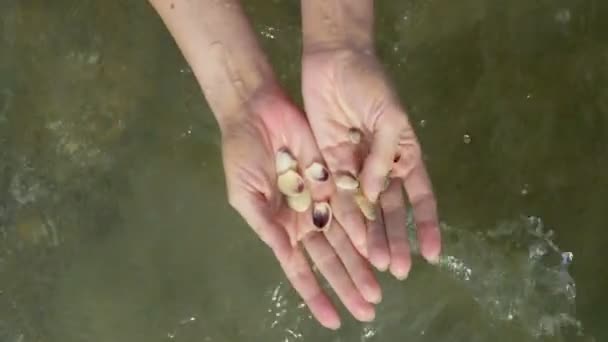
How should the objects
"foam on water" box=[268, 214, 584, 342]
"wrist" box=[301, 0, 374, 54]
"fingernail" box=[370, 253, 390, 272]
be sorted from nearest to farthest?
"fingernail" box=[370, 253, 390, 272]
"wrist" box=[301, 0, 374, 54]
"foam on water" box=[268, 214, 584, 342]

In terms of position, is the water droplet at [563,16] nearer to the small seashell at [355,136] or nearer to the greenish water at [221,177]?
the greenish water at [221,177]

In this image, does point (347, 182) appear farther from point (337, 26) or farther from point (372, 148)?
point (337, 26)

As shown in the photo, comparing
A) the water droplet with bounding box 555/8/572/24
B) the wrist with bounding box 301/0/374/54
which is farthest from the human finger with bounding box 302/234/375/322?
the water droplet with bounding box 555/8/572/24

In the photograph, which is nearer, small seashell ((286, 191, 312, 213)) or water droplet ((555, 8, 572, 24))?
small seashell ((286, 191, 312, 213))

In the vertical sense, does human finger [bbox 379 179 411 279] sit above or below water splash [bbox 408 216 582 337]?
above

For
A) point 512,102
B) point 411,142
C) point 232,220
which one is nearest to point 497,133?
point 512,102

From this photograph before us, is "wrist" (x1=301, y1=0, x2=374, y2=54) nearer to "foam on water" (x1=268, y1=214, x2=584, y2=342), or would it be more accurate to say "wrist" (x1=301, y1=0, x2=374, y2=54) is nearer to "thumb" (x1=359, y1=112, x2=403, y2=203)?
"thumb" (x1=359, y1=112, x2=403, y2=203)
